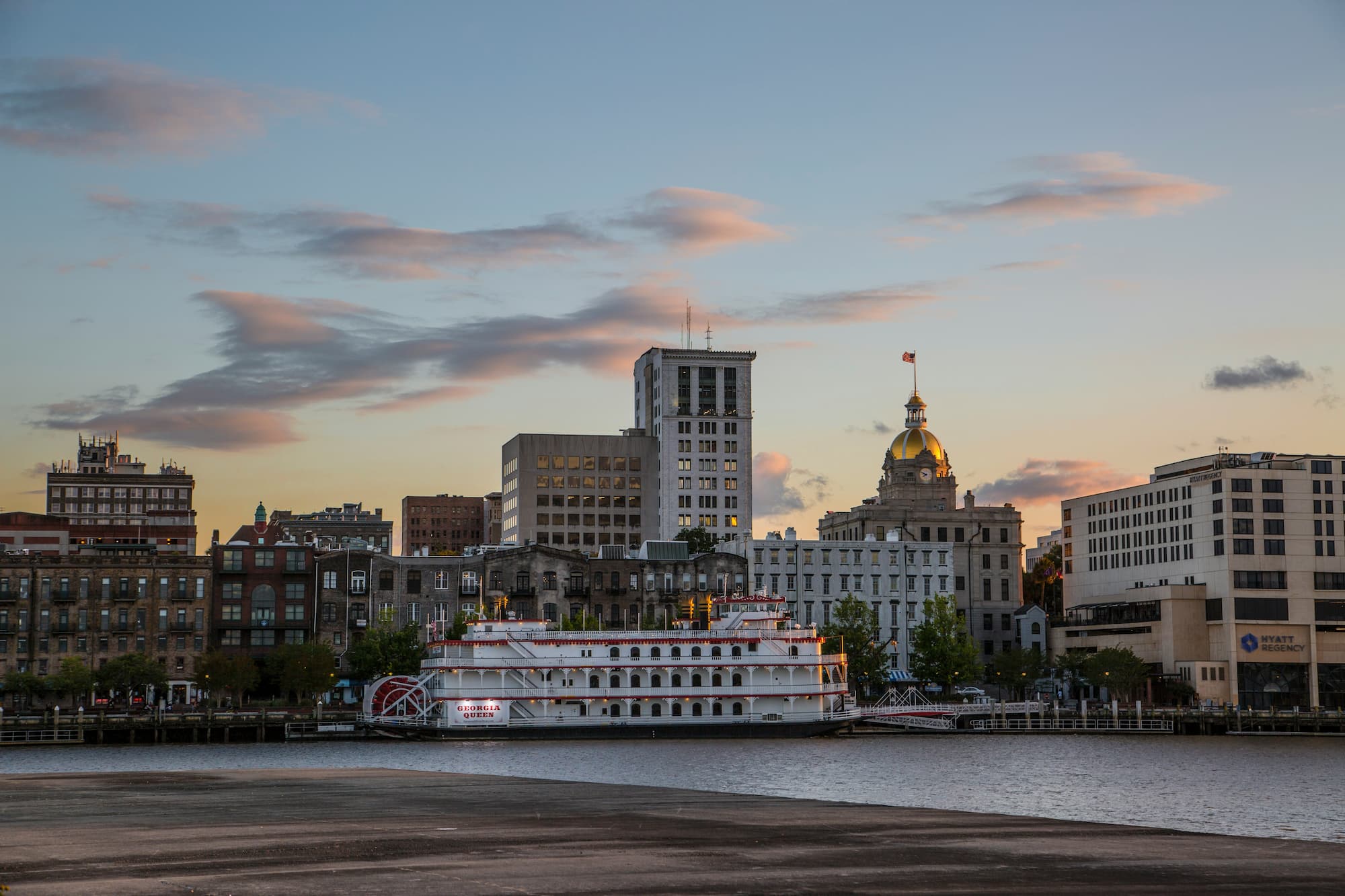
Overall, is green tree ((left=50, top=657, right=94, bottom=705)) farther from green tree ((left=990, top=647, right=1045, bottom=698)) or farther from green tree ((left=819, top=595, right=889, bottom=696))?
green tree ((left=990, top=647, right=1045, bottom=698))

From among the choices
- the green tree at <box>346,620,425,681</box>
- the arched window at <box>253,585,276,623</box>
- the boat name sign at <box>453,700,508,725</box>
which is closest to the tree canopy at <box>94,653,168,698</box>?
the arched window at <box>253,585,276,623</box>

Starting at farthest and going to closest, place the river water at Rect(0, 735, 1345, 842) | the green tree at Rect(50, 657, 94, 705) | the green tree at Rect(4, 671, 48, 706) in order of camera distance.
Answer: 1. the green tree at Rect(4, 671, 48, 706)
2. the green tree at Rect(50, 657, 94, 705)
3. the river water at Rect(0, 735, 1345, 842)

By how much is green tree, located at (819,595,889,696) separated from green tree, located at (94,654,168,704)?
186 ft

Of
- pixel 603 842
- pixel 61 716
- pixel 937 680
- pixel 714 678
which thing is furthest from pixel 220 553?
pixel 603 842

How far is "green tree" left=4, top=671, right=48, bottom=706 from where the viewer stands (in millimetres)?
129000

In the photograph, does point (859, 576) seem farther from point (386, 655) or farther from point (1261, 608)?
point (386, 655)

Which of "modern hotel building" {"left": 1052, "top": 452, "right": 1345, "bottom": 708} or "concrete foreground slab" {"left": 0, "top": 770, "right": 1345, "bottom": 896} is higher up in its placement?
"modern hotel building" {"left": 1052, "top": 452, "right": 1345, "bottom": 708}

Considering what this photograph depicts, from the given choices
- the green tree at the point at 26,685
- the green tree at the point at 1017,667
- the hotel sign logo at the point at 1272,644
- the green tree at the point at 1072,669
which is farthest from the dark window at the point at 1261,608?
Answer: the green tree at the point at 26,685

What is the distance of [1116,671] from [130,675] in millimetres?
87351

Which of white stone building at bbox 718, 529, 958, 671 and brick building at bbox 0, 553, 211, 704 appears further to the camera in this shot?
white stone building at bbox 718, 529, 958, 671

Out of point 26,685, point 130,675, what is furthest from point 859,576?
point 26,685

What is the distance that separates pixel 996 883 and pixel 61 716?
108m

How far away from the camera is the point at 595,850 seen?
108 feet

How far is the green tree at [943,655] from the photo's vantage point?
151000 millimetres
